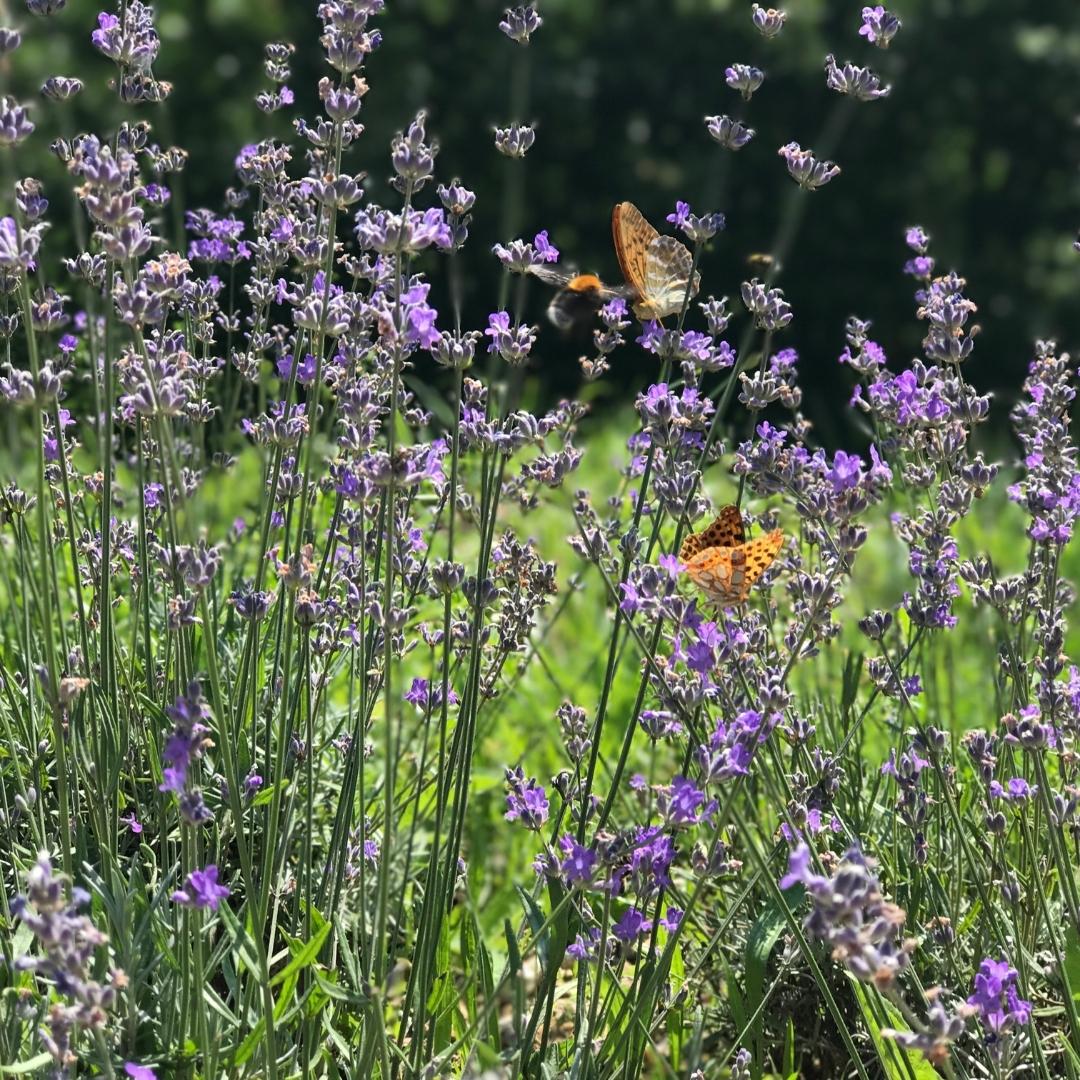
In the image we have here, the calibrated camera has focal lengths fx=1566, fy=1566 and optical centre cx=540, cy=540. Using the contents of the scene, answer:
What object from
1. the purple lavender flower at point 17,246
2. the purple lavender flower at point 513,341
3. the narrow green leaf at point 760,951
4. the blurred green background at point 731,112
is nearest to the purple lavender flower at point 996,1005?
the narrow green leaf at point 760,951

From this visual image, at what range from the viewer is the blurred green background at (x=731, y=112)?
8.30m

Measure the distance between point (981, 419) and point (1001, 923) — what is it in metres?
0.76

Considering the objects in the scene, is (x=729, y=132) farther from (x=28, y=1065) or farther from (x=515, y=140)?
(x=28, y=1065)

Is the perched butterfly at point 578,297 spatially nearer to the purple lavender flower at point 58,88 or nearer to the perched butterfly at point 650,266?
the perched butterfly at point 650,266

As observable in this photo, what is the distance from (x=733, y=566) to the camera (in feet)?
6.75

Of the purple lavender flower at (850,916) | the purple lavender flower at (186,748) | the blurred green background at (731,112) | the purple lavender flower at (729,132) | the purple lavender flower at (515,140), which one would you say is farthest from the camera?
the blurred green background at (731,112)

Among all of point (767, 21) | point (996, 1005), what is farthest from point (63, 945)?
point (767, 21)

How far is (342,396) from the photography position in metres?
2.28

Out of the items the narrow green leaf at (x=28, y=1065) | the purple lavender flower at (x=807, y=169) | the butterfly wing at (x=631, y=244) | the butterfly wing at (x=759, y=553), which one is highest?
the purple lavender flower at (x=807, y=169)

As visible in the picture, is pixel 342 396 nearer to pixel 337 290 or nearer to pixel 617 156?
pixel 337 290

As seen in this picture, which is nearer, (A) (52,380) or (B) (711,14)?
(A) (52,380)

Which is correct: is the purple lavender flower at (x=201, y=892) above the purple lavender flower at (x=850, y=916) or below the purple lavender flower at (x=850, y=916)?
Answer: below

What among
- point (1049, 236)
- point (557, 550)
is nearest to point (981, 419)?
point (557, 550)

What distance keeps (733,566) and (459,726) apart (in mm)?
453
